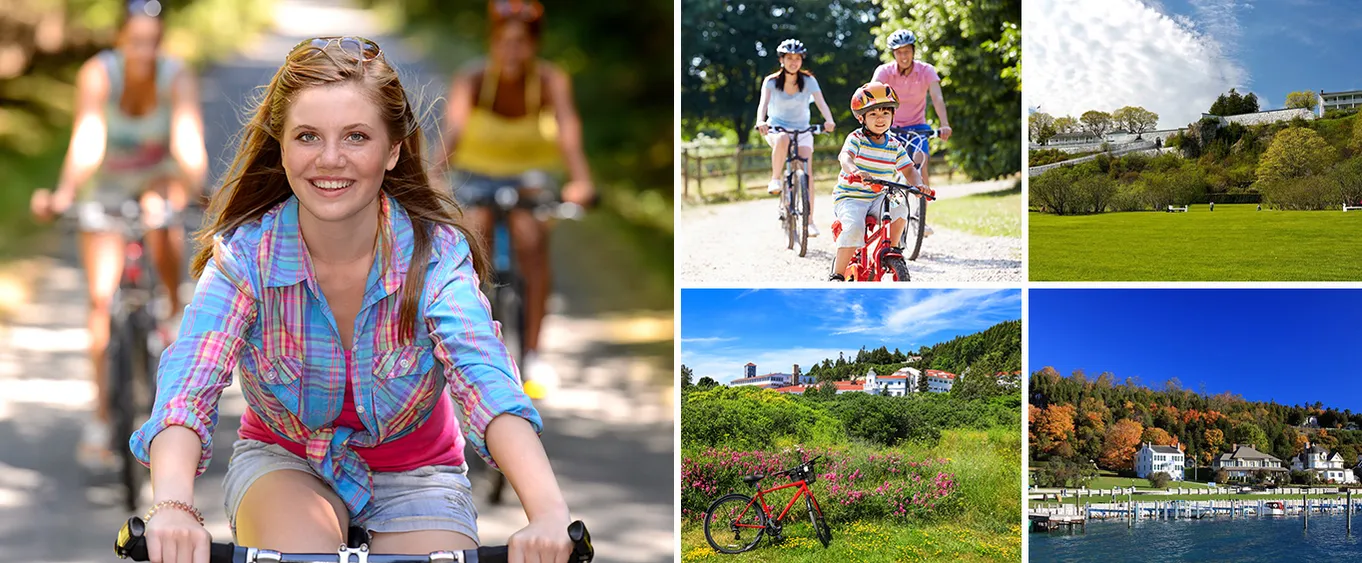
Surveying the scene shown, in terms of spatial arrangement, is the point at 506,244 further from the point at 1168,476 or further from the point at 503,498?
the point at 1168,476

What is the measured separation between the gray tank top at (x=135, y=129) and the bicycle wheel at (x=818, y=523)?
Result: 295cm

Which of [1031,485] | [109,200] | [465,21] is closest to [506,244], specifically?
[109,200]

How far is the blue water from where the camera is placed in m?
5.13

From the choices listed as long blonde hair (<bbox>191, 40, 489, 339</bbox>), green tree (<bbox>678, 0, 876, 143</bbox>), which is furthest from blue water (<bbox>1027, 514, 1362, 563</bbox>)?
long blonde hair (<bbox>191, 40, 489, 339</bbox>)

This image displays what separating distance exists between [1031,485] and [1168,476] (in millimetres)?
433

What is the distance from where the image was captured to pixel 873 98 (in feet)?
17.3

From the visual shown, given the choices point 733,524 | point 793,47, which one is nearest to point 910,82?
point 793,47

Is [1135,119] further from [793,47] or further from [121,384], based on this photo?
[121,384]

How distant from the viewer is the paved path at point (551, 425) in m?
5.80

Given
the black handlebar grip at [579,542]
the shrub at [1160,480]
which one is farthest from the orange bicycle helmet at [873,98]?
the black handlebar grip at [579,542]

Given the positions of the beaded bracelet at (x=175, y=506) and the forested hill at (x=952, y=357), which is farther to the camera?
the forested hill at (x=952, y=357)

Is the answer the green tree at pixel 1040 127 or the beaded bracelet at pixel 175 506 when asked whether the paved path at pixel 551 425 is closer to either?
the beaded bracelet at pixel 175 506

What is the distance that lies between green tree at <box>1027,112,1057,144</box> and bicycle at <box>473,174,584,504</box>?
2.00 metres

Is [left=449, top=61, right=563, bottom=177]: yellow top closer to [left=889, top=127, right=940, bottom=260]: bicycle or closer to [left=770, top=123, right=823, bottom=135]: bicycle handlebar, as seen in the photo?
[left=770, top=123, right=823, bottom=135]: bicycle handlebar
